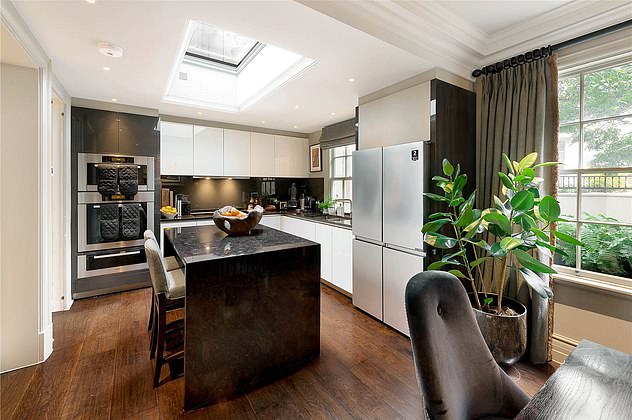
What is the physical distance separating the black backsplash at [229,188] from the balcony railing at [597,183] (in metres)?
3.30

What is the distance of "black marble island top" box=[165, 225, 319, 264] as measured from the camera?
1851 millimetres

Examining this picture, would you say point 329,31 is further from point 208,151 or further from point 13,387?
point 13,387

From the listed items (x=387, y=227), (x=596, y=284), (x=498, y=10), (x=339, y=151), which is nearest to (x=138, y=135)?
(x=339, y=151)

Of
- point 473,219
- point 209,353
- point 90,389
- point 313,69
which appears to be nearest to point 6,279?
point 90,389

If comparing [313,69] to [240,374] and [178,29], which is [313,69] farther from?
[240,374]

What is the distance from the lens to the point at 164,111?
3.91m

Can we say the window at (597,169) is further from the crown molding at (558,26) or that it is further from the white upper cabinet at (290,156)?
the white upper cabinet at (290,156)

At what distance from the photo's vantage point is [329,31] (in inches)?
76.3

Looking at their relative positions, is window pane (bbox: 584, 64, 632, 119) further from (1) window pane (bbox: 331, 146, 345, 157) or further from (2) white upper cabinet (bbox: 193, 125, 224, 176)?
(2) white upper cabinet (bbox: 193, 125, 224, 176)

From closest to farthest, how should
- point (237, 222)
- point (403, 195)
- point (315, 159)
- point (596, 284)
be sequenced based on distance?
point (596, 284)
point (237, 222)
point (403, 195)
point (315, 159)

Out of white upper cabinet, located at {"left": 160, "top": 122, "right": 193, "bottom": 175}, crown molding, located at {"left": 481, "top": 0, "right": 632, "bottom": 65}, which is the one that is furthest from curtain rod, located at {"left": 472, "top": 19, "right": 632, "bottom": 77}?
white upper cabinet, located at {"left": 160, "top": 122, "right": 193, "bottom": 175}

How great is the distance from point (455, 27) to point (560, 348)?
106 inches

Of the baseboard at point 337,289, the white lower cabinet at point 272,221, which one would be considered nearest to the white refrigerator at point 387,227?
the baseboard at point 337,289

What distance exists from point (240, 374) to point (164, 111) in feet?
11.6
